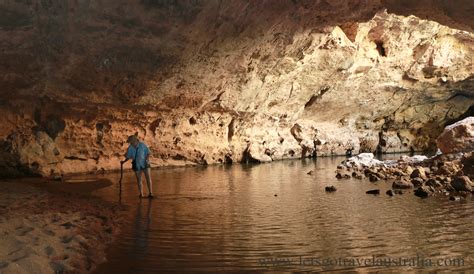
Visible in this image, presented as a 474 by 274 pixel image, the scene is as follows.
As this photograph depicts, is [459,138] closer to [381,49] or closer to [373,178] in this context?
[373,178]

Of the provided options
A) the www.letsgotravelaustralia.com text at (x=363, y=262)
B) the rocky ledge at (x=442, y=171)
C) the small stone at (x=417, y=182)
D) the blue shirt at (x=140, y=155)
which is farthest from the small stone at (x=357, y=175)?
the www.letsgotravelaustralia.com text at (x=363, y=262)

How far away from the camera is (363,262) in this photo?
438 cm

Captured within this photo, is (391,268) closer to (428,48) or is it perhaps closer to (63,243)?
(63,243)

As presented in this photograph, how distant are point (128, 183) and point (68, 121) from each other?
5996mm

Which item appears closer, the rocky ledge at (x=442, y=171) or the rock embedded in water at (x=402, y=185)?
the rocky ledge at (x=442, y=171)

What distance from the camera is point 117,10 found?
45.4ft

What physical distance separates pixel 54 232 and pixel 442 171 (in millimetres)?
9409

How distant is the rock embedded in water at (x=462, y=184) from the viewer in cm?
901

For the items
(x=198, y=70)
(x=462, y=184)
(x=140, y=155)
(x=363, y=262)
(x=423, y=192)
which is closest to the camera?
(x=363, y=262)

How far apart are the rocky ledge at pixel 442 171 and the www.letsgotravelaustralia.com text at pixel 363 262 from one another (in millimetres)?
4386

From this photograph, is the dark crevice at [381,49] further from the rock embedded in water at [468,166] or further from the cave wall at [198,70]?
the rock embedded in water at [468,166]

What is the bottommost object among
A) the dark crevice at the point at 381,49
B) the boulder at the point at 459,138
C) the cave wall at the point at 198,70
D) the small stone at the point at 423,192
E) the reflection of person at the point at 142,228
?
the reflection of person at the point at 142,228

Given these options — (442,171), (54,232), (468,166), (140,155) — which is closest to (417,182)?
(442,171)

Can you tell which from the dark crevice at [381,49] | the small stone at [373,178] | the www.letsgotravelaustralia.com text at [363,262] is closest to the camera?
the www.letsgotravelaustralia.com text at [363,262]
